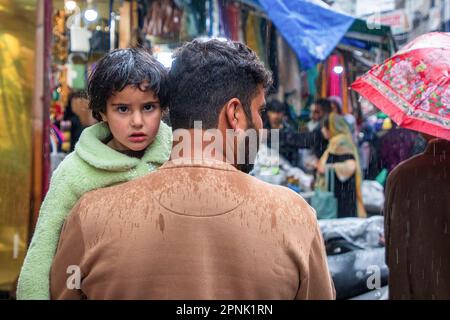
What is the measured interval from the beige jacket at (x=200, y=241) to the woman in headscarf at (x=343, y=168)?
565 cm

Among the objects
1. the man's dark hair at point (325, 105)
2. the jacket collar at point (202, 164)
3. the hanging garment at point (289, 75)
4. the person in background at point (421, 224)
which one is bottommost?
the person in background at point (421, 224)

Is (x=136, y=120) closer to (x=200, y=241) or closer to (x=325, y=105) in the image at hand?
(x=200, y=241)

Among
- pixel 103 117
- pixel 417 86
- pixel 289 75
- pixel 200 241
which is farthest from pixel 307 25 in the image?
pixel 200 241

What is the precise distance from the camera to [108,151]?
201cm

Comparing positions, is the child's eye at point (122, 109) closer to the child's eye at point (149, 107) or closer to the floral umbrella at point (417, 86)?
the child's eye at point (149, 107)

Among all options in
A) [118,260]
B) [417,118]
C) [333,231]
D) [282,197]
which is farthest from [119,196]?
[333,231]

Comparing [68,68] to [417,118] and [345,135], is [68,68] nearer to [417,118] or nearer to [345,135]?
[345,135]

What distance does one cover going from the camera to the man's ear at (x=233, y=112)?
157cm

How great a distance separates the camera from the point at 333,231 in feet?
17.6

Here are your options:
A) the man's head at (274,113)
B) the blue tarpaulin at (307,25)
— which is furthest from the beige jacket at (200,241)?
the man's head at (274,113)

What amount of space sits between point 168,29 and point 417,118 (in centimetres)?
452

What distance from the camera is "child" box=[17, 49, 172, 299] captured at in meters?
1.91

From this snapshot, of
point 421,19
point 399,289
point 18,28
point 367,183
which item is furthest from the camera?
point 421,19

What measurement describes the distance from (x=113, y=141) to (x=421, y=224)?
70.0 inches
